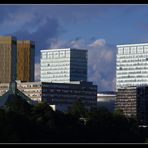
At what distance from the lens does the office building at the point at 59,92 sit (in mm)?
166250

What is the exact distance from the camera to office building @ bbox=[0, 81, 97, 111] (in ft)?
545

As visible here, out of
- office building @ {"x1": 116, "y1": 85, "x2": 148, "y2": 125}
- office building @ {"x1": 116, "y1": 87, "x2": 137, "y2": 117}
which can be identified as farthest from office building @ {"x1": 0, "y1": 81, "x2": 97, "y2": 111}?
office building @ {"x1": 116, "y1": 85, "x2": 148, "y2": 125}

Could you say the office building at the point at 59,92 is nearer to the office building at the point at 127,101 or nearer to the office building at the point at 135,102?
the office building at the point at 127,101

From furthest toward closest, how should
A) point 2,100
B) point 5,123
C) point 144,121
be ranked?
point 144,121
point 2,100
point 5,123

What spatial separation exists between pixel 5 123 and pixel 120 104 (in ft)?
396

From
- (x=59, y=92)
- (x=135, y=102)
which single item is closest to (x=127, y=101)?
(x=135, y=102)

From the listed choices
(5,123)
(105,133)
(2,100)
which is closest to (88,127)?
(105,133)

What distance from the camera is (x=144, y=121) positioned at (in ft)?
524

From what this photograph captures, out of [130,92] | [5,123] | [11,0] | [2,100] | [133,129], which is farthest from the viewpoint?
[130,92]

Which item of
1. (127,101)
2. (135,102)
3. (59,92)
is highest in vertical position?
(59,92)

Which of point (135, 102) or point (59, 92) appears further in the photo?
point (135, 102)

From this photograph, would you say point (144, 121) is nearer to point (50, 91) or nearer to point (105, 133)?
point (50, 91)

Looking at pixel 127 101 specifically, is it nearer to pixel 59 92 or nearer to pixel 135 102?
pixel 135 102

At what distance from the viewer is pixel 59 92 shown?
6668 inches
